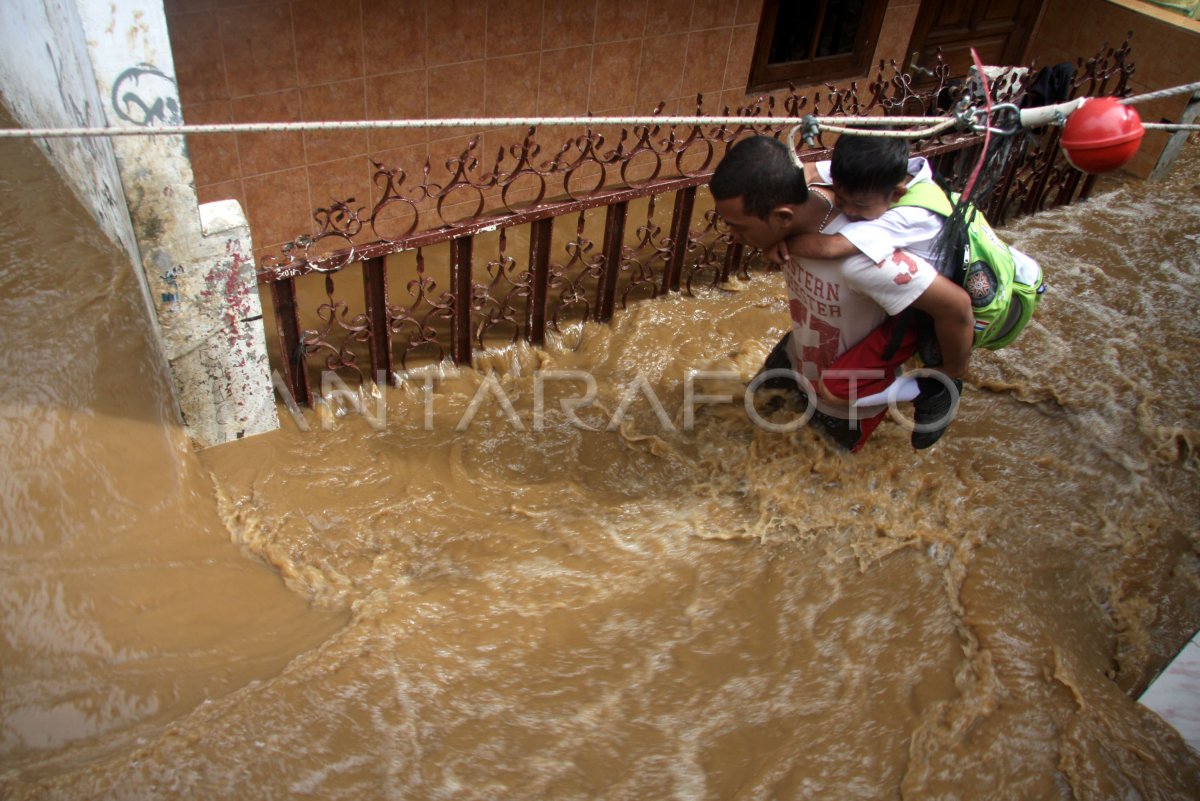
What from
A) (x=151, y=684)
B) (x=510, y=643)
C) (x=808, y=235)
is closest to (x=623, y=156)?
(x=808, y=235)

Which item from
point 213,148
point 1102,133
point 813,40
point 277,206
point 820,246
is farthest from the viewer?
point 813,40

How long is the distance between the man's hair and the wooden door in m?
5.23

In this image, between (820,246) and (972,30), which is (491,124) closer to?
(820,246)

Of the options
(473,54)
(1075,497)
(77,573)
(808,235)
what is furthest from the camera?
(473,54)

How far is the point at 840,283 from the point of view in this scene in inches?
122

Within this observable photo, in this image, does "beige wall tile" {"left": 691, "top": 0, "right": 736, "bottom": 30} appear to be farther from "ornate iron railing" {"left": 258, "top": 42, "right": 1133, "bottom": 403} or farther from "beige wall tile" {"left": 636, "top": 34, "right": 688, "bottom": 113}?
"ornate iron railing" {"left": 258, "top": 42, "right": 1133, "bottom": 403}

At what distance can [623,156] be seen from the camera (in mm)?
4254

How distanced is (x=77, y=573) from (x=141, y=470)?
48 cm

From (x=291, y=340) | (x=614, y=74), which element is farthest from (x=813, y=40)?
(x=291, y=340)

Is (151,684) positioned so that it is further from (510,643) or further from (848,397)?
(848,397)

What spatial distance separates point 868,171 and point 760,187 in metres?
0.35

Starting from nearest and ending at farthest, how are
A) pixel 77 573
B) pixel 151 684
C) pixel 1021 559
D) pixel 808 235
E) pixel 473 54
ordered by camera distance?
pixel 151 684 → pixel 77 573 → pixel 808 235 → pixel 1021 559 → pixel 473 54

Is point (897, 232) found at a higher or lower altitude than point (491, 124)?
lower

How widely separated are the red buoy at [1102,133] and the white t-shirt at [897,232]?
0.45m
